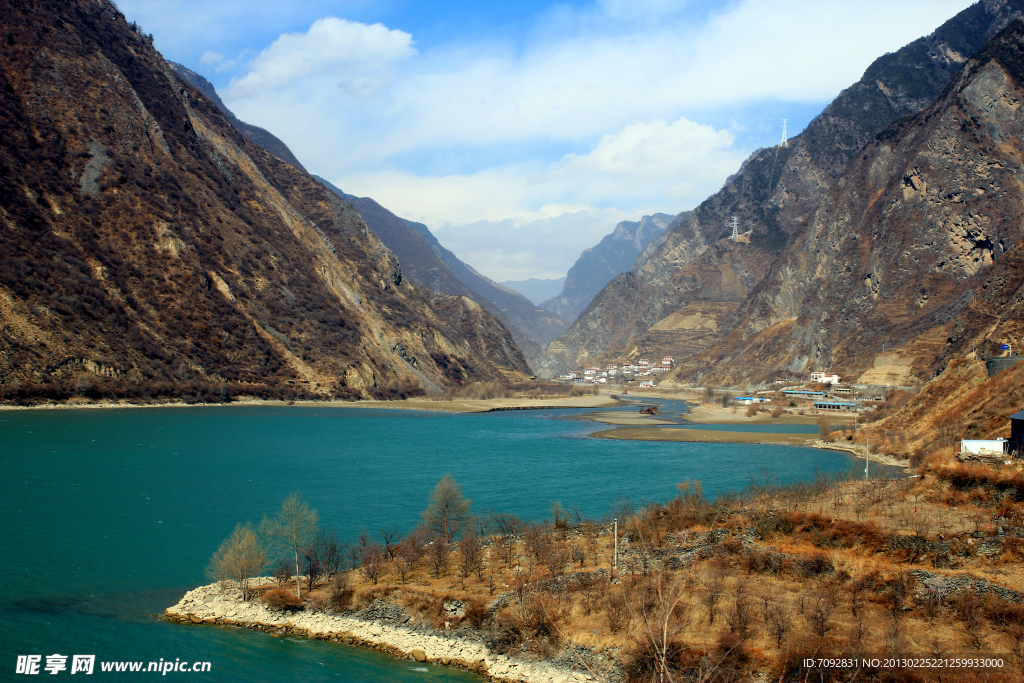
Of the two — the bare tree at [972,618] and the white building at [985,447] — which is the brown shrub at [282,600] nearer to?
the bare tree at [972,618]

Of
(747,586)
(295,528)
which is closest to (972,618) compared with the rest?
(747,586)

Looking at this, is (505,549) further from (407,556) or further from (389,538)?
(389,538)

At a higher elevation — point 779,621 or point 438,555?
point 779,621

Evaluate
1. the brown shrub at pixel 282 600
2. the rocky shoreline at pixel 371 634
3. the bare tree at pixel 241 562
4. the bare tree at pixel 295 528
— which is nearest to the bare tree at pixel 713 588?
the rocky shoreline at pixel 371 634

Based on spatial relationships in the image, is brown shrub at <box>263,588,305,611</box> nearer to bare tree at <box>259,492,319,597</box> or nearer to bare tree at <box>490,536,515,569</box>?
bare tree at <box>259,492,319,597</box>

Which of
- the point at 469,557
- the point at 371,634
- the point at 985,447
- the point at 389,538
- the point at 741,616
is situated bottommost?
the point at 371,634
